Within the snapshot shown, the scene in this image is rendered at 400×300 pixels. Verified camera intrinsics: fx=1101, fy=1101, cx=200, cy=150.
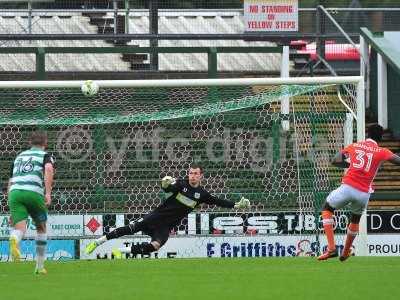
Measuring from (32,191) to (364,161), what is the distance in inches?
188

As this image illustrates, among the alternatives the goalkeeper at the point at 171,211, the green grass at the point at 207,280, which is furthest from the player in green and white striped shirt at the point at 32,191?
the goalkeeper at the point at 171,211

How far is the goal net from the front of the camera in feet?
64.2

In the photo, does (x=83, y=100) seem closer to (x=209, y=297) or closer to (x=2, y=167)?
(x=2, y=167)

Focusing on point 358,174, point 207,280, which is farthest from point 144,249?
point 207,280

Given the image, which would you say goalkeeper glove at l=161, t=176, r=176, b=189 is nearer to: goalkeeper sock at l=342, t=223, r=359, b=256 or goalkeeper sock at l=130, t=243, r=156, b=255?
goalkeeper sock at l=130, t=243, r=156, b=255

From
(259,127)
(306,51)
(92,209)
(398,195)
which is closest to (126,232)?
(92,209)

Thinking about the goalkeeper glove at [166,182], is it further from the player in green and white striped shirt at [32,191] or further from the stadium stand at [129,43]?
the stadium stand at [129,43]

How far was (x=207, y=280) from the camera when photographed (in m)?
13.1

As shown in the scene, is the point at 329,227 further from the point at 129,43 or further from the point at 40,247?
the point at 129,43

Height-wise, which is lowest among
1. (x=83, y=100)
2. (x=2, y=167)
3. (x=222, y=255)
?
(x=222, y=255)

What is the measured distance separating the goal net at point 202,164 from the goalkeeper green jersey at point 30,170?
4.81 m

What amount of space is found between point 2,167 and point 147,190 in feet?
8.77

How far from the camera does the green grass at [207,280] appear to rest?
448 inches

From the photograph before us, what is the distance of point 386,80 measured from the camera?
2589 cm
